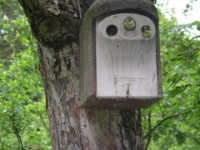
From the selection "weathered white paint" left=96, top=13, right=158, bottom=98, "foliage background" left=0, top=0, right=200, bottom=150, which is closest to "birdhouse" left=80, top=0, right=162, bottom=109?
"weathered white paint" left=96, top=13, right=158, bottom=98

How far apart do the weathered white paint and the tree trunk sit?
0.14 m

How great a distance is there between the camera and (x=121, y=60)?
4.66 feet

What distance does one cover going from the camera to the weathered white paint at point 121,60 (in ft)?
4.62

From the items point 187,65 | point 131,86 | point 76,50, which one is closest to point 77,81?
point 76,50

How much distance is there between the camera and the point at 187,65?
282 centimetres

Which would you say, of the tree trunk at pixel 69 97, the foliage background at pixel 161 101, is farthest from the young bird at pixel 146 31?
the foliage background at pixel 161 101

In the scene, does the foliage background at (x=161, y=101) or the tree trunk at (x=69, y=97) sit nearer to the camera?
the tree trunk at (x=69, y=97)

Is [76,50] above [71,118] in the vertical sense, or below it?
above

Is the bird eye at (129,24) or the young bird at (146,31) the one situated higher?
the bird eye at (129,24)

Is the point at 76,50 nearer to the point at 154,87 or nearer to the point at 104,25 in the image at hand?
the point at 104,25

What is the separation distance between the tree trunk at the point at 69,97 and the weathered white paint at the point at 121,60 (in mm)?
→ 145

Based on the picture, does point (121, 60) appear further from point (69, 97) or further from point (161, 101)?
point (161, 101)

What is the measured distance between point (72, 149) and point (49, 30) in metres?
0.51

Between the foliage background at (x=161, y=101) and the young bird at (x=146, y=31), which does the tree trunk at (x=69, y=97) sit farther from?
the foliage background at (x=161, y=101)
